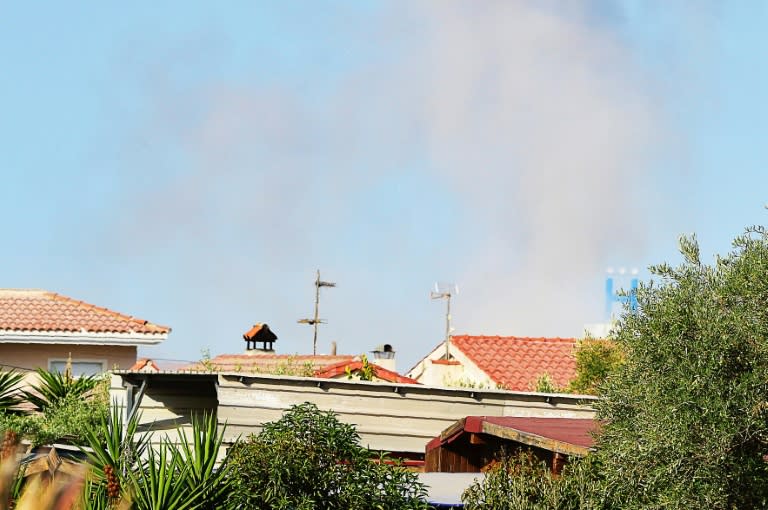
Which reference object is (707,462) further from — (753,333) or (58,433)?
(58,433)

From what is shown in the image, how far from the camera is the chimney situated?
41.9 metres

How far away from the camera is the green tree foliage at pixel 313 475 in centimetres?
1481

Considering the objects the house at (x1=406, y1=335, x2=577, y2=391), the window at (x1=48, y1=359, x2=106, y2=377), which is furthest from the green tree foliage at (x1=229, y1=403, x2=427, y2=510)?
the house at (x1=406, y1=335, x2=577, y2=391)

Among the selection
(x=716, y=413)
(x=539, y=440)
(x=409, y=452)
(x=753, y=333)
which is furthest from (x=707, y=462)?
(x=409, y=452)

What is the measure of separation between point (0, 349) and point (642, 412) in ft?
71.9

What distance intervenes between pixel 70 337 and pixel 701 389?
21971 millimetres

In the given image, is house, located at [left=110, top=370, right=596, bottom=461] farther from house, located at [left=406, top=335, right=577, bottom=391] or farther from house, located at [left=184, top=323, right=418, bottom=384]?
house, located at [left=406, top=335, right=577, bottom=391]

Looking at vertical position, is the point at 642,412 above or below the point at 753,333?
below

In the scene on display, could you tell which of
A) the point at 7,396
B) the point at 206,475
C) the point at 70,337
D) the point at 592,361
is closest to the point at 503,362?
the point at 592,361

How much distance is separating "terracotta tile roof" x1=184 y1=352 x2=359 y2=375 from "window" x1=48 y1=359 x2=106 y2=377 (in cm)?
253

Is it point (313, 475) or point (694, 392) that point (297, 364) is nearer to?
point (313, 475)

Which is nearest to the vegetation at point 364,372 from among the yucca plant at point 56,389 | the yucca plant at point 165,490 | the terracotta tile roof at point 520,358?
the yucca plant at point 56,389

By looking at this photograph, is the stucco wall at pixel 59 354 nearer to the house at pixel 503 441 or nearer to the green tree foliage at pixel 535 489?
the house at pixel 503 441

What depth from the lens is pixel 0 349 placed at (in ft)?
98.3
